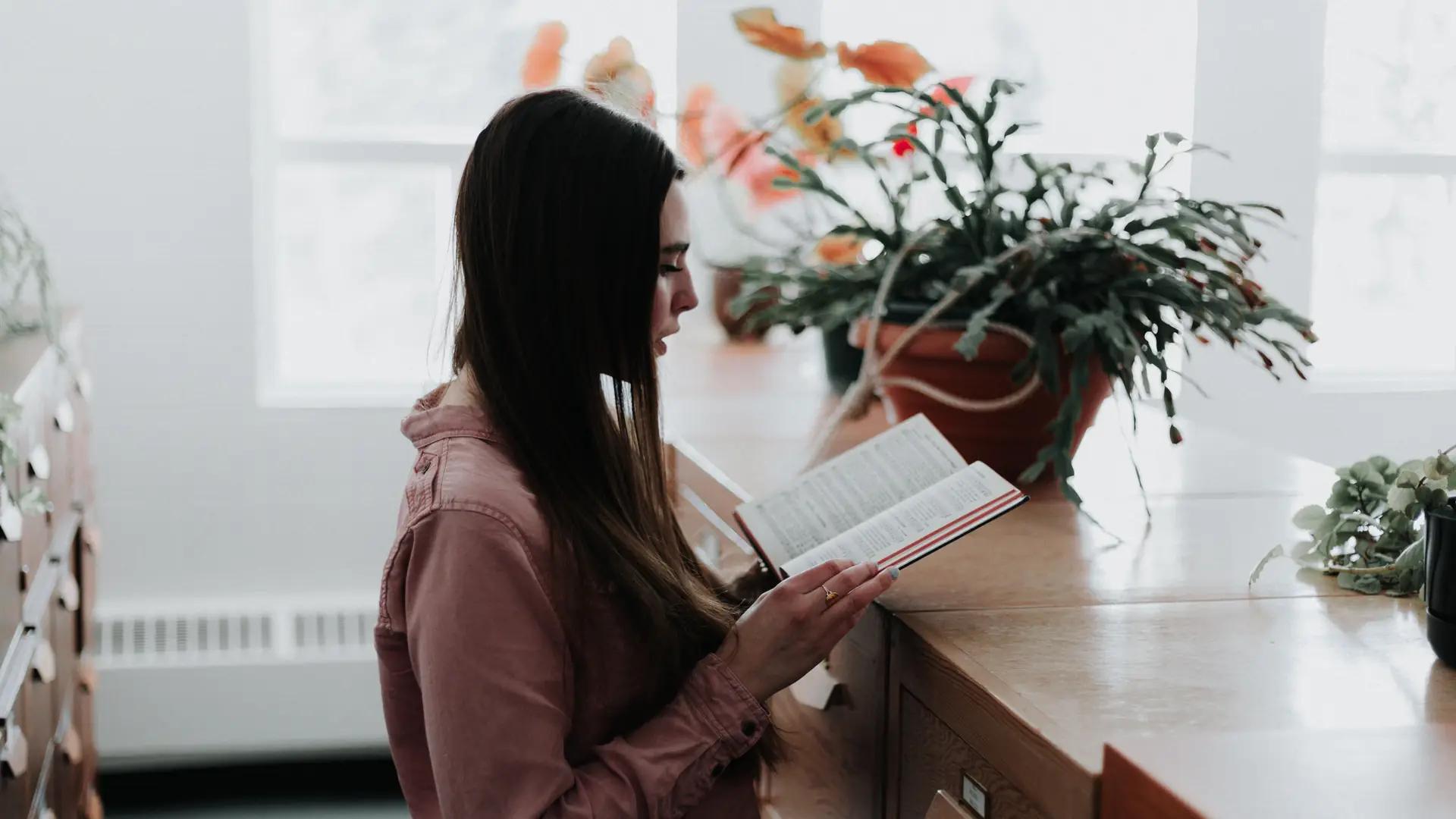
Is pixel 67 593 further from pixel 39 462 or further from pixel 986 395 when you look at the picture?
pixel 986 395

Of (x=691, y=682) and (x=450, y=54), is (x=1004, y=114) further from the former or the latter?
(x=691, y=682)

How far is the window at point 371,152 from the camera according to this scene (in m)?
3.03

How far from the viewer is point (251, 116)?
9.44ft

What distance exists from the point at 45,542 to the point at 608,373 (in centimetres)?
125

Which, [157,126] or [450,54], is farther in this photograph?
[450,54]

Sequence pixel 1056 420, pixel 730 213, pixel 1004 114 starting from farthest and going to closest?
pixel 1004 114, pixel 730 213, pixel 1056 420

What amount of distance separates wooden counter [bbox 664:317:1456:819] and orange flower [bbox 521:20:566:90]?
941 millimetres

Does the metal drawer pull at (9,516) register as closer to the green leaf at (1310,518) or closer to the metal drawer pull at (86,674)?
the metal drawer pull at (86,674)

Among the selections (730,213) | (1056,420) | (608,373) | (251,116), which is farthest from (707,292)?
(608,373)

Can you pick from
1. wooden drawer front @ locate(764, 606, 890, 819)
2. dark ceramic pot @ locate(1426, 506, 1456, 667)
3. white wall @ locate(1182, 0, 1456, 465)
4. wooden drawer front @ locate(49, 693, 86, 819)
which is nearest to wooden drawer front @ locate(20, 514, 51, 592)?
wooden drawer front @ locate(49, 693, 86, 819)

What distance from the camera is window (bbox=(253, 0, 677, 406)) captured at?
9.93 ft

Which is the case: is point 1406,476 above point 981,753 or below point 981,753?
above

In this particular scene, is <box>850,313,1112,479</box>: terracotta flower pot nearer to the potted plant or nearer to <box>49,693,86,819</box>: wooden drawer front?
the potted plant

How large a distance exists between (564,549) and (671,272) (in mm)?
247
